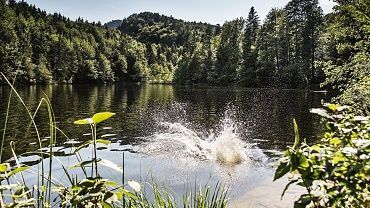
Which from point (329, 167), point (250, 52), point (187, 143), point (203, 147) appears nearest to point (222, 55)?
point (250, 52)

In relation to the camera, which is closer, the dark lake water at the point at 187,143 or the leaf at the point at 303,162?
the leaf at the point at 303,162

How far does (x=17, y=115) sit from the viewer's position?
2909 cm

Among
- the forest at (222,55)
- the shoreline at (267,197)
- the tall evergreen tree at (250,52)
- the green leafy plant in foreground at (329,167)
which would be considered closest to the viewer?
the green leafy plant in foreground at (329,167)

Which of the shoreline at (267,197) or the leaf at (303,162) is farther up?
the leaf at (303,162)

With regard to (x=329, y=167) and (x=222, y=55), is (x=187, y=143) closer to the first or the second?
(x=329, y=167)

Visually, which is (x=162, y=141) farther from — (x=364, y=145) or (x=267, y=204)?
(x=364, y=145)

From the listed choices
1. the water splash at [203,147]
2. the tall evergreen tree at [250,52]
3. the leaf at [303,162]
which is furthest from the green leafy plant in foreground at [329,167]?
the tall evergreen tree at [250,52]

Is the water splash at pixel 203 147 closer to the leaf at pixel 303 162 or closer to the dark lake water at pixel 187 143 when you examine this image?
the dark lake water at pixel 187 143

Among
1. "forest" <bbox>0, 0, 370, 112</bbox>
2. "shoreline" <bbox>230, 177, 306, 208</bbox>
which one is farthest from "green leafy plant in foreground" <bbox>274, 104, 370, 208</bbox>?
"forest" <bbox>0, 0, 370, 112</bbox>

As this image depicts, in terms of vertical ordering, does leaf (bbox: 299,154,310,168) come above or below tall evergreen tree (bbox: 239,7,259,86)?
below

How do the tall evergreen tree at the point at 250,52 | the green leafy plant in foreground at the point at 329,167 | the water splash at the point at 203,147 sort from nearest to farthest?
the green leafy plant in foreground at the point at 329,167 → the water splash at the point at 203,147 → the tall evergreen tree at the point at 250,52

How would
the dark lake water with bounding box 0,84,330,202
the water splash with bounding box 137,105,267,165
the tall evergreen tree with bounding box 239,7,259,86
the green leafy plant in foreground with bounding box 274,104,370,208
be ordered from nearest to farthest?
the green leafy plant in foreground with bounding box 274,104,370,208 < the dark lake water with bounding box 0,84,330,202 < the water splash with bounding box 137,105,267,165 < the tall evergreen tree with bounding box 239,7,259,86

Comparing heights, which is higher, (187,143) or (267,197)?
(267,197)

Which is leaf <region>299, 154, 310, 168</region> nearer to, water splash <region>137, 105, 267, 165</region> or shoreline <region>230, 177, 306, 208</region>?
shoreline <region>230, 177, 306, 208</region>
